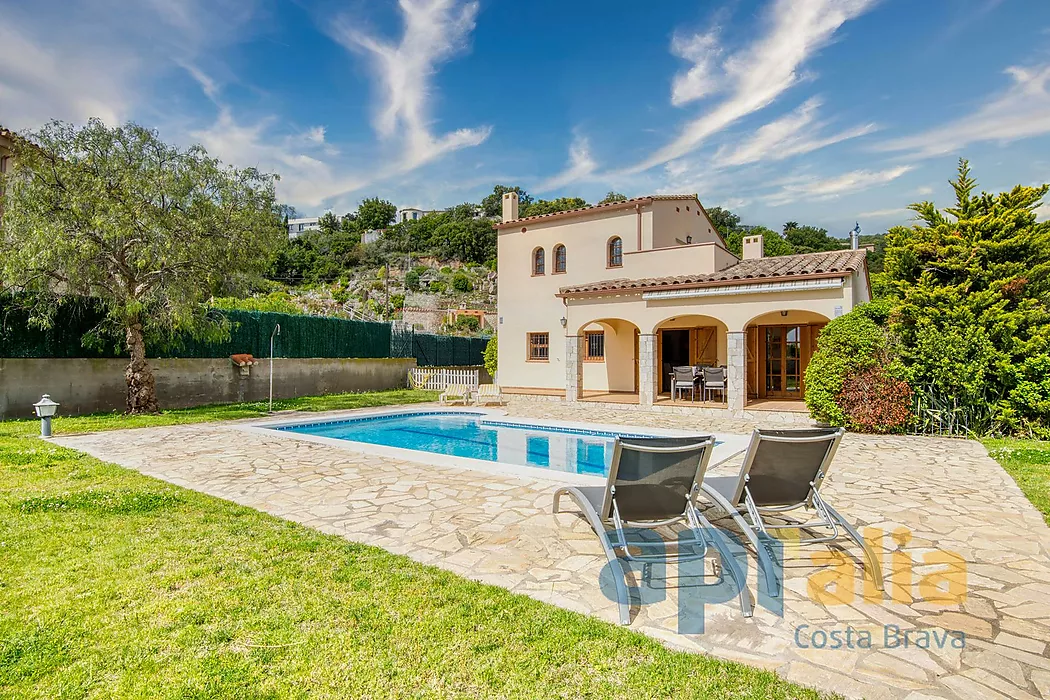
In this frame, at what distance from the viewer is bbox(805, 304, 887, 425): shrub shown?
1130 cm

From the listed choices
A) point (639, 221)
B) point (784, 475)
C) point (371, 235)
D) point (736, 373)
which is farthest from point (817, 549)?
point (371, 235)

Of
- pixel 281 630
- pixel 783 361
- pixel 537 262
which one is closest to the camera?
pixel 281 630

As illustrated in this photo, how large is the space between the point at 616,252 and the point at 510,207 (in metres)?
5.75

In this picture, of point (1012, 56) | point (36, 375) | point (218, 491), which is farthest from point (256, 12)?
point (1012, 56)

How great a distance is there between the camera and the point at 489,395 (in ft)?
64.6

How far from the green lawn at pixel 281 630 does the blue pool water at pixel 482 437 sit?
17.3 ft

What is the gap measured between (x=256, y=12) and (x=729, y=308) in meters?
14.5

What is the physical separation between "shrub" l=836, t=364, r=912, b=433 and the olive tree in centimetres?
1491

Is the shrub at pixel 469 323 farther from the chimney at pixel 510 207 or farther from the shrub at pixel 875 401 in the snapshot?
the shrub at pixel 875 401

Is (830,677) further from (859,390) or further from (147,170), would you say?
(147,170)

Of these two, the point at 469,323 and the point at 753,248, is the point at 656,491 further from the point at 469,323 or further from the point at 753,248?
the point at 469,323

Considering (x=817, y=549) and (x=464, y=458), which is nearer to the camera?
(x=817, y=549)

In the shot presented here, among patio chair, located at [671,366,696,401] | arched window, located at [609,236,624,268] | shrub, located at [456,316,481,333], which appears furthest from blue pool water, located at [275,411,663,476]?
shrub, located at [456,316,481,333]

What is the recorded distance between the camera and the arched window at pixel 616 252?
19.6 metres
